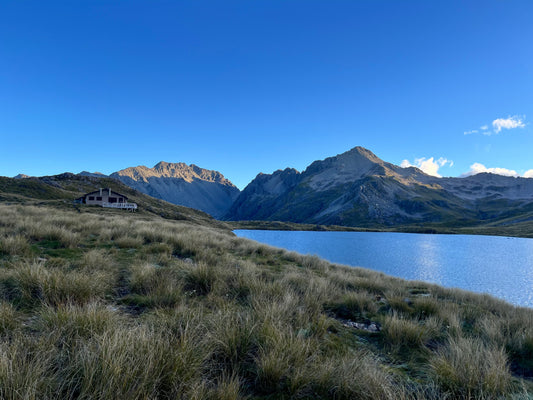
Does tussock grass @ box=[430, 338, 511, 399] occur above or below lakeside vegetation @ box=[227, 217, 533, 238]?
above

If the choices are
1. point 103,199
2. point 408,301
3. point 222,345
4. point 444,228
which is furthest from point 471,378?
point 444,228

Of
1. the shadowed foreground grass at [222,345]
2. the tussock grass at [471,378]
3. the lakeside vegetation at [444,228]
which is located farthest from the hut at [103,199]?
the tussock grass at [471,378]

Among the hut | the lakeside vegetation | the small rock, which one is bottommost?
the lakeside vegetation

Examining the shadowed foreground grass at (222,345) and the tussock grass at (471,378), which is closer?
the shadowed foreground grass at (222,345)

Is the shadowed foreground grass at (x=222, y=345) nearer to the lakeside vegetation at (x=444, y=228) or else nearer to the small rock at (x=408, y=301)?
the small rock at (x=408, y=301)

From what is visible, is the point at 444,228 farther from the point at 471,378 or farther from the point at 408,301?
the point at 471,378

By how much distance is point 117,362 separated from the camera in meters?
2.49

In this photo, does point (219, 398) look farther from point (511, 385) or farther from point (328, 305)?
point (328, 305)

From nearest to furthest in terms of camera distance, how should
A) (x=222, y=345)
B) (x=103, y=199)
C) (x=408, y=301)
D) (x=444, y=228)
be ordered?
(x=222, y=345), (x=408, y=301), (x=103, y=199), (x=444, y=228)

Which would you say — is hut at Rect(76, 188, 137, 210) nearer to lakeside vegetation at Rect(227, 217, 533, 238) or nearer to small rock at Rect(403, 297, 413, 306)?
lakeside vegetation at Rect(227, 217, 533, 238)

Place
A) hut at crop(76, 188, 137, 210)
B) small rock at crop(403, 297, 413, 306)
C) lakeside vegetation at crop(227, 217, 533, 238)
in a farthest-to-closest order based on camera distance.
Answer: lakeside vegetation at crop(227, 217, 533, 238)
hut at crop(76, 188, 137, 210)
small rock at crop(403, 297, 413, 306)

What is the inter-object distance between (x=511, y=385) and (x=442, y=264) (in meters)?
46.3

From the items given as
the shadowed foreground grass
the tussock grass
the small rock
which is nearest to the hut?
the shadowed foreground grass

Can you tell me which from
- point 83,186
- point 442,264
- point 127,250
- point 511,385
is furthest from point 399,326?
point 83,186
